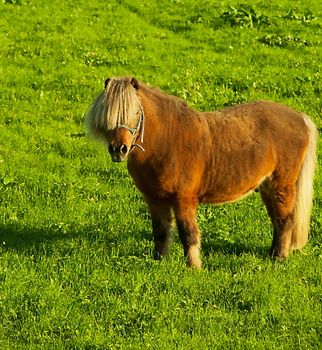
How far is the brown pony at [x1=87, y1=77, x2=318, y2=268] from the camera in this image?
26.5ft

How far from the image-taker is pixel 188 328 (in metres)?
7.46

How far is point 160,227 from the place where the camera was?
930 cm

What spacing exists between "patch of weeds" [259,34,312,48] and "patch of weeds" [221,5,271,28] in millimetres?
1466

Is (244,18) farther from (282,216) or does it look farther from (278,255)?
(278,255)


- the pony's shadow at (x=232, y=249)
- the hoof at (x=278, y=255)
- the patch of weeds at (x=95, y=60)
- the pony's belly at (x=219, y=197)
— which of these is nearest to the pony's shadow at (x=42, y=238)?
the pony's shadow at (x=232, y=249)

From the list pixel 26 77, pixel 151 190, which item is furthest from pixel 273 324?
pixel 26 77

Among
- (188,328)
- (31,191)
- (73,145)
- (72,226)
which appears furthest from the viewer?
(73,145)

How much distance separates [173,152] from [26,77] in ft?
33.7

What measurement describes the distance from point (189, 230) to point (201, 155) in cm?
102

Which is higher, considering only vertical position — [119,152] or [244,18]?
[119,152]

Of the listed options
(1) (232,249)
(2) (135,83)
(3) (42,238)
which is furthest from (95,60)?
(2) (135,83)

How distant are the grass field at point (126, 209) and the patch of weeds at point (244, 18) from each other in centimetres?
7

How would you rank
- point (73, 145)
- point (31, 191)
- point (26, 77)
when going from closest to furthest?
point (31, 191) < point (73, 145) < point (26, 77)

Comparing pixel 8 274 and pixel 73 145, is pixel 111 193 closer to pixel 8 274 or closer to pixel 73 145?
pixel 73 145
